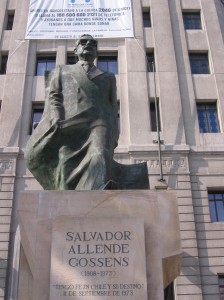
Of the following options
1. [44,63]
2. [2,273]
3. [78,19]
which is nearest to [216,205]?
[2,273]

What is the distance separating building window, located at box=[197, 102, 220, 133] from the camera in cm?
2264

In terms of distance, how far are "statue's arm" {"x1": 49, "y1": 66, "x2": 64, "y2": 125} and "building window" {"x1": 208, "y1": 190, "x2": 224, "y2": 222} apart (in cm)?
1518

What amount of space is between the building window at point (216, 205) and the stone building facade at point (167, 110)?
0.17 feet

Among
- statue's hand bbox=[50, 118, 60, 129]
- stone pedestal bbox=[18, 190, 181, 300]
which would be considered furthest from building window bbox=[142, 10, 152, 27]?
stone pedestal bbox=[18, 190, 181, 300]

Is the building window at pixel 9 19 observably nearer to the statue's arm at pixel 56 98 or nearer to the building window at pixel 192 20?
the building window at pixel 192 20

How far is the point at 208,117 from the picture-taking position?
23.1 metres

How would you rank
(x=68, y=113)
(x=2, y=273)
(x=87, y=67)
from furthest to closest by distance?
(x=2, y=273) → (x=87, y=67) → (x=68, y=113)

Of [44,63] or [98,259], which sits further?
[44,63]

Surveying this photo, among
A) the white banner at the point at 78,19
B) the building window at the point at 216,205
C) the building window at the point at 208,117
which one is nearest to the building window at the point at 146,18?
the white banner at the point at 78,19

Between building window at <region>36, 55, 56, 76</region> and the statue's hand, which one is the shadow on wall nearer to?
building window at <region>36, 55, 56, 76</region>

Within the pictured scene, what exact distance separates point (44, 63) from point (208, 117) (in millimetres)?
9620

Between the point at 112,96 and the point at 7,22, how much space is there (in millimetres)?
22231

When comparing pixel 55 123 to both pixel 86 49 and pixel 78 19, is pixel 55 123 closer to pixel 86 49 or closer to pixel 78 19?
pixel 86 49

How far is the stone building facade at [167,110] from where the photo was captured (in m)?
18.9
